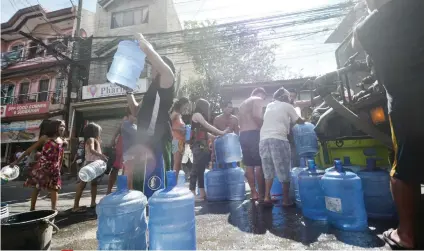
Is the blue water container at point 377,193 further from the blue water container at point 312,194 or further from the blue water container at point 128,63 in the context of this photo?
the blue water container at point 128,63

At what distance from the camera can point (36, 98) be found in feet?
59.7

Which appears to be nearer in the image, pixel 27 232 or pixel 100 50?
pixel 27 232

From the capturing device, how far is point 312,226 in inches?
102

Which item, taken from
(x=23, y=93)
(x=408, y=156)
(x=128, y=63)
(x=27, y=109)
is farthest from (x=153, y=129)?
(x=23, y=93)

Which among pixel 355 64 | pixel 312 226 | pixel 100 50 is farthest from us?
pixel 100 50

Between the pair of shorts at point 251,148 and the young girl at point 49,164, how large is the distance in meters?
3.36

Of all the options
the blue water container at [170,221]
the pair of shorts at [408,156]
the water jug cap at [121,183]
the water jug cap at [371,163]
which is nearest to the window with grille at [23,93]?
the water jug cap at [121,183]

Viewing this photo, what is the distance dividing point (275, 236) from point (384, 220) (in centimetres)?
140

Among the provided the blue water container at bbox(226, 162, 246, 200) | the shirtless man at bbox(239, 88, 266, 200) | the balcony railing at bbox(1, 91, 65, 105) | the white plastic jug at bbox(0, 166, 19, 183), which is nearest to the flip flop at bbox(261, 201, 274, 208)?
the shirtless man at bbox(239, 88, 266, 200)

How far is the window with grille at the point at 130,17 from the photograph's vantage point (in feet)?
57.3

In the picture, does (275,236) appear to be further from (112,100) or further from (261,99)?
(112,100)

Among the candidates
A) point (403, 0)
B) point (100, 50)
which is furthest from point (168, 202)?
point (100, 50)

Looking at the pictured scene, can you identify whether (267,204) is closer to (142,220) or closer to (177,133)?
(142,220)

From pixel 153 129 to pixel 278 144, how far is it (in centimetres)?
212
